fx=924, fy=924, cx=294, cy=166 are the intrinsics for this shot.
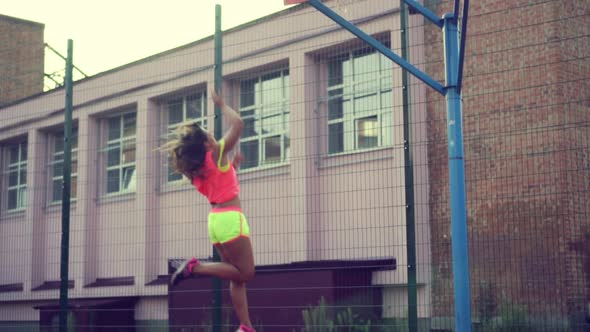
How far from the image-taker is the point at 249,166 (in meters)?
18.2

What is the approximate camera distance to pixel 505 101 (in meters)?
13.1

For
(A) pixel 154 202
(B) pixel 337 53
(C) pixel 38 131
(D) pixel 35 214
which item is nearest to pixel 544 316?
(B) pixel 337 53

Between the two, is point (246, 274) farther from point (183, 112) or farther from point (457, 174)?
point (183, 112)

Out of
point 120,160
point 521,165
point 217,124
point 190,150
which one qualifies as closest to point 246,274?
point 190,150

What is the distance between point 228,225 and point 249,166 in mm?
11098

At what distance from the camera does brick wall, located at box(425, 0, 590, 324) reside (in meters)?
11.4

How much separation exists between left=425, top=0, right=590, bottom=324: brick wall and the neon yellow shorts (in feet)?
14.7

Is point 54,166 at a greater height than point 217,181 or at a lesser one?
greater

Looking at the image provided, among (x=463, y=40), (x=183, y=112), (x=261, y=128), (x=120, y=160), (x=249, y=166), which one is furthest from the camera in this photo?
(x=120, y=160)

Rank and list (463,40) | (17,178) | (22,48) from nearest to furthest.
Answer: (463,40) → (17,178) → (22,48)

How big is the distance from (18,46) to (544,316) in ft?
82.4

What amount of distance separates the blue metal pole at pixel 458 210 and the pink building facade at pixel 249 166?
2.85 metres

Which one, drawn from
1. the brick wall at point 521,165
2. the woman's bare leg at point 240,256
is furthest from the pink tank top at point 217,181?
the brick wall at point 521,165

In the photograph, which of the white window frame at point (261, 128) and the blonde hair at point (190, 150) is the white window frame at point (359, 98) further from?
the blonde hair at point (190, 150)
